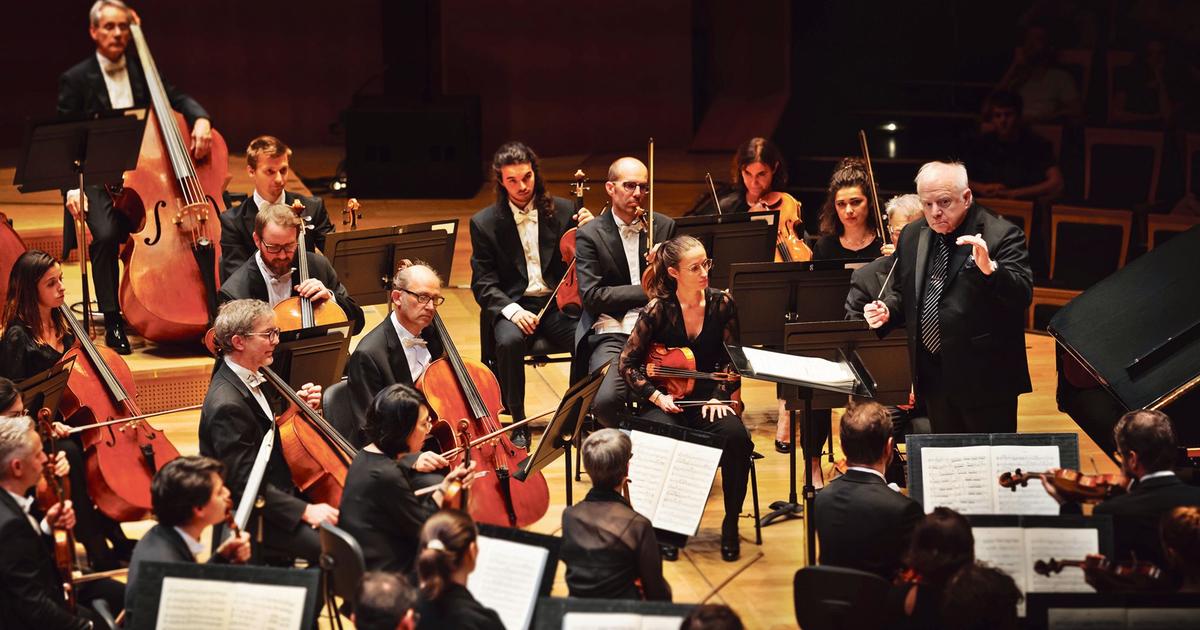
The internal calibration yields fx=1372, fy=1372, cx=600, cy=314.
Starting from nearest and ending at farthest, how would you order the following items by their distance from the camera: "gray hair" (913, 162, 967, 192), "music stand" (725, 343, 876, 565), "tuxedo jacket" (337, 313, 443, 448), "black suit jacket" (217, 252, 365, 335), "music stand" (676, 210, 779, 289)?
"music stand" (725, 343, 876, 565) < "gray hair" (913, 162, 967, 192) < "tuxedo jacket" (337, 313, 443, 448) < "black suit jacket" (217, 252, 365, 335) < "music stand" (676, 210, 779, 289)

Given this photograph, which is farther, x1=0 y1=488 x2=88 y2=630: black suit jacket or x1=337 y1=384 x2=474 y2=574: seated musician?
x1=337 y1=384 x2=474 y2=574: seated musician

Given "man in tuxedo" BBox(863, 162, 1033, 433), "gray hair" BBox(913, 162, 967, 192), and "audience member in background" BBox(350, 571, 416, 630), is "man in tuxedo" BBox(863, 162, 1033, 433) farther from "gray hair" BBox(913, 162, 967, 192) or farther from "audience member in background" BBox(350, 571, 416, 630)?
"audience member in background" BBox(350, 571, 416, 630)

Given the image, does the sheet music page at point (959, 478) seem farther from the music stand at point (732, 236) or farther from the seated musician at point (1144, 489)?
the music stand at point (732, 236)

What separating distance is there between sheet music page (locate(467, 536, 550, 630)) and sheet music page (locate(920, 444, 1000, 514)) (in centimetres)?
122

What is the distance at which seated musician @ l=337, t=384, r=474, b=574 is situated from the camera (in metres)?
4.02

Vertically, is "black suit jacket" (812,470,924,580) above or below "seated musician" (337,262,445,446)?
below

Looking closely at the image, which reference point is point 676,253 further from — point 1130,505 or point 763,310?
point 1130,505

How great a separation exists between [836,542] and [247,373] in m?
1.98

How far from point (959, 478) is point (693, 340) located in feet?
4.49

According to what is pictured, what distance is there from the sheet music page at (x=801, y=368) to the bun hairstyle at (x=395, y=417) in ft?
3.67

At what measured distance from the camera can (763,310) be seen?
5.61 m

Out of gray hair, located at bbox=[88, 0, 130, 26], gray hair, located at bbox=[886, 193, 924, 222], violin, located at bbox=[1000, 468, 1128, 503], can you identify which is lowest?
violin, located at bbox=[1000, 468, 1128, 503]

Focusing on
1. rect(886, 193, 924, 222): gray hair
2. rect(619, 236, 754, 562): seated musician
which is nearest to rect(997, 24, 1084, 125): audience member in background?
rect(886, 193, 924, 222): gray hair

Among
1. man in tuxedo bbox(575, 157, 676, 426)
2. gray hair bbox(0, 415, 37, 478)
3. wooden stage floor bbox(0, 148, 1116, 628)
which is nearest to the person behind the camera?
gray hair bbox(0, 415, 37, 478)
